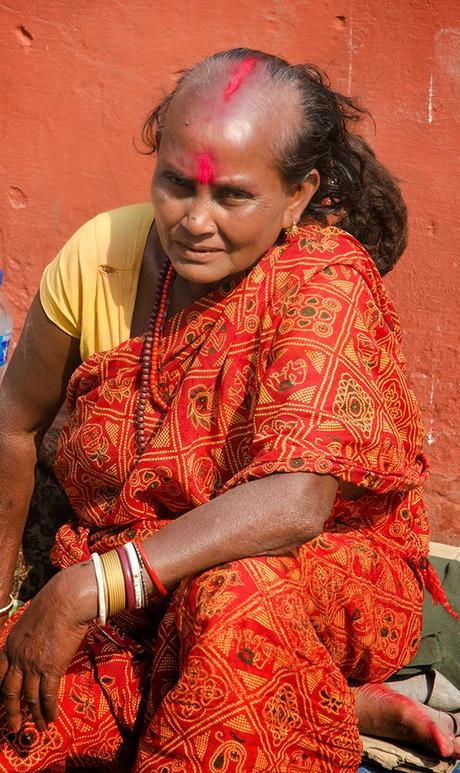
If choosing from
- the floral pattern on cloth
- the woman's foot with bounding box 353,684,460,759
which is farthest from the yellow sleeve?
the woman's foot with bounding box 353,684,460,759

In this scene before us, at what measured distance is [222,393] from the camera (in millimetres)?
2746

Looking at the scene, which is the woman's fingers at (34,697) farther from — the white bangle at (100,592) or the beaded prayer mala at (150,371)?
the beaded prayer mala at (150,371)

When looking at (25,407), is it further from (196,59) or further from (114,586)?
(196,59)

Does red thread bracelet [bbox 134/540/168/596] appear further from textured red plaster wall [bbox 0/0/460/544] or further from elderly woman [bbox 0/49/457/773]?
textured red plaster wall [bbox 0/0/460/544]

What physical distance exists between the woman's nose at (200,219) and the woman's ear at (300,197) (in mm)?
257

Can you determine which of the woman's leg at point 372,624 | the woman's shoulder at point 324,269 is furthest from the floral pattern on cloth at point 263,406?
the woman's leg at point 372,624

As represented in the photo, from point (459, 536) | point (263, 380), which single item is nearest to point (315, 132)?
point (263, 380)

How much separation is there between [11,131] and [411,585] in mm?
2276

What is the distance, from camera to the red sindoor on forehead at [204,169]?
2588mm

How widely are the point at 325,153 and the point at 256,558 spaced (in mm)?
1102

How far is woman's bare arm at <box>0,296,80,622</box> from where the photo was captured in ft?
10.2

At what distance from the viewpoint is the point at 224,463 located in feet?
9.16

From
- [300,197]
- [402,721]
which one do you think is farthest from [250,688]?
[300,197]

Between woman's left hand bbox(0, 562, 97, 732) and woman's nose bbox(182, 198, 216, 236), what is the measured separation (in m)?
0.85
